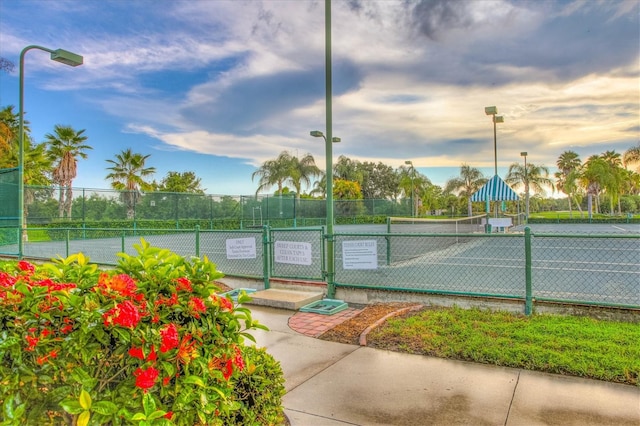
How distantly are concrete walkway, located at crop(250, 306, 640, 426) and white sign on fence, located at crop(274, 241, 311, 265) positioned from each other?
2989 millimetres

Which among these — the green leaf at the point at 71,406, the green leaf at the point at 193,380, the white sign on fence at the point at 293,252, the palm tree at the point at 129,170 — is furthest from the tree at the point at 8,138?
the green leaf at the point at 193,380

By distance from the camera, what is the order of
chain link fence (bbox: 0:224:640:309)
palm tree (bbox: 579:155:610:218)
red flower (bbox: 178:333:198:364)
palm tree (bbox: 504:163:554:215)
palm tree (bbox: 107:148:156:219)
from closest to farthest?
red flower (bbox: 178:333:198:364), chain link fence (bbox: 0:224:640:309), palm tree (bbox: 107:148:156:219), palm tree (bbox: 579:155:610:218), palm tree (bbox: 504:163:554:215)

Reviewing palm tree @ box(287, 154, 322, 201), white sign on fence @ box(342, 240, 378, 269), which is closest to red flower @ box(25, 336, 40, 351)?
white sign on fence @ box(342, 240, 378, 269)

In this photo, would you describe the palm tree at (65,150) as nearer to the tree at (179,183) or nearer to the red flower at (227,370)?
the tree at (179,183)

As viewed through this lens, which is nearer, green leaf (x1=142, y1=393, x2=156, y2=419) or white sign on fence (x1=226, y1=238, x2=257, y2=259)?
green leaf (x1=142, y1=393, x2=156, y2=419)

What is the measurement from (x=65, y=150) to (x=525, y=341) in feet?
107

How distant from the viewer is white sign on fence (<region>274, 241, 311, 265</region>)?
754 cm

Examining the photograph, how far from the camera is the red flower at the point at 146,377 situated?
183 centimetres

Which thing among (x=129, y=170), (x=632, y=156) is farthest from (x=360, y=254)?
(x=632, y=156)

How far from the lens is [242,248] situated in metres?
8.23

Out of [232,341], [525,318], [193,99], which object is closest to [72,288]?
[232,341]

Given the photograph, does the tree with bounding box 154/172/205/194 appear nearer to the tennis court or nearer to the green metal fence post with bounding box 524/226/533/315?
the tennis court

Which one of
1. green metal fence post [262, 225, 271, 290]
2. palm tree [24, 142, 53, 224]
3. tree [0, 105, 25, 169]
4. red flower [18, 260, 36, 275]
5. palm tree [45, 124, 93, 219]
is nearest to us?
red flower [18, 260, 36, 275]

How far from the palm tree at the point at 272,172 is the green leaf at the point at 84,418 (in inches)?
1487
